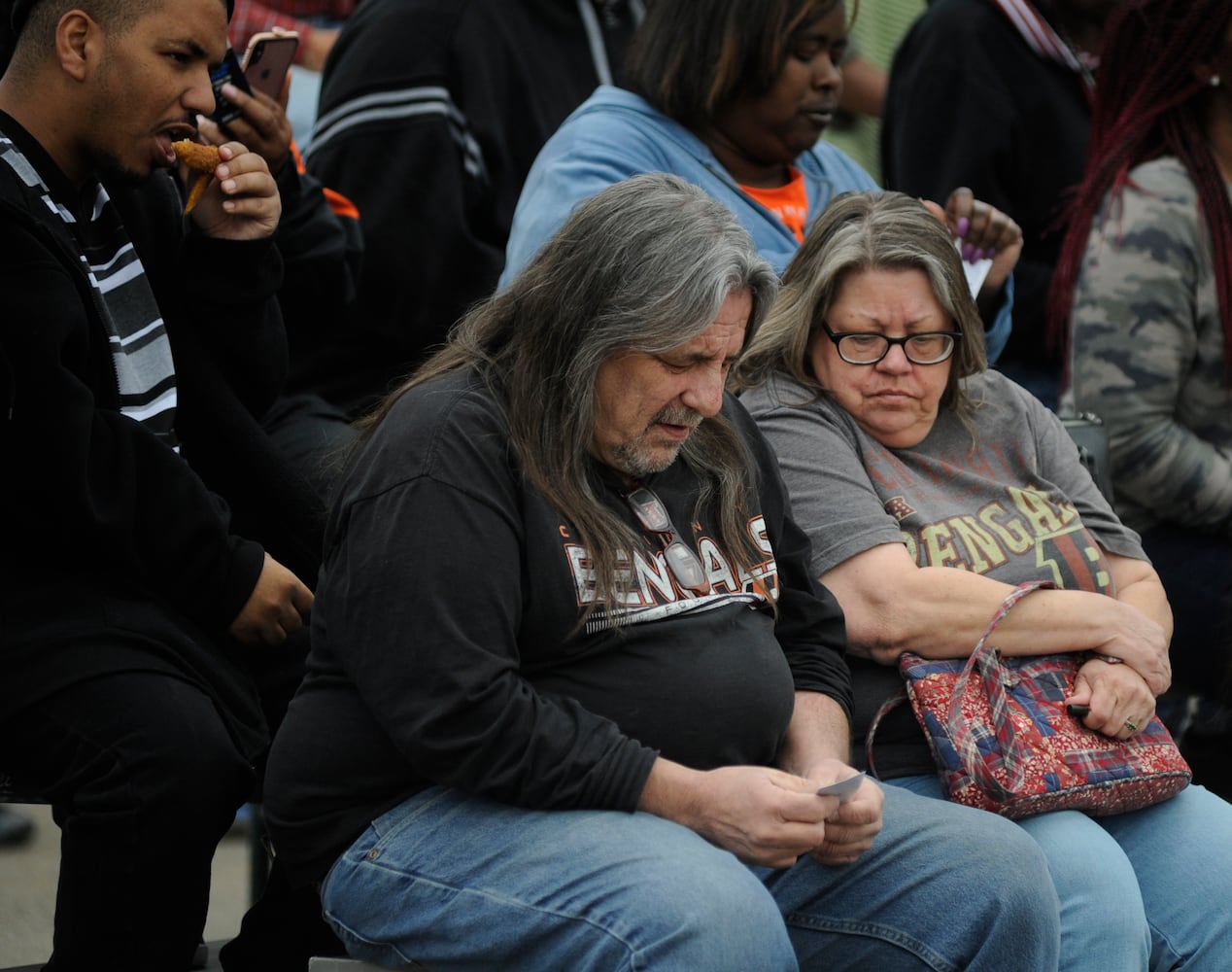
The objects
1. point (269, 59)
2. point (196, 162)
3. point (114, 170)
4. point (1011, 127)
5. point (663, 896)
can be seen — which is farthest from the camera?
point (1011, 127)

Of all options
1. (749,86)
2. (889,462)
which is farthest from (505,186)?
(889,462)

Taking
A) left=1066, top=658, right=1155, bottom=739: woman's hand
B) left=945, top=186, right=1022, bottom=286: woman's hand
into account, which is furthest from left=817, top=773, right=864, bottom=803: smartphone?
left=945, top=186, right=1022, bottom=286: woman's hand

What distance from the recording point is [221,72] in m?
2.92

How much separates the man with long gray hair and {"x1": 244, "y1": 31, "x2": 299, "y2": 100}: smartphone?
0.92 metres

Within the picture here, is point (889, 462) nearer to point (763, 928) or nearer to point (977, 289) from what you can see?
point (977, 289)

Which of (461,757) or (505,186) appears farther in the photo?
(505,186)

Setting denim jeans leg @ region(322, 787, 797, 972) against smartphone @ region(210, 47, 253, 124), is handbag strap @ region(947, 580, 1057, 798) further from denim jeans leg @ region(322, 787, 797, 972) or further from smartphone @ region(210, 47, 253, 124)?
smartphone @ region(210, 47, 253, 124)

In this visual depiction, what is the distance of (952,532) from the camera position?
109 inches

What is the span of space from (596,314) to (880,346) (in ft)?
2.38

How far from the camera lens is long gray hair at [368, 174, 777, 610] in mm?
2270

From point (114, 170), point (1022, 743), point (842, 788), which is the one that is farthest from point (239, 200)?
point (1022, 743)

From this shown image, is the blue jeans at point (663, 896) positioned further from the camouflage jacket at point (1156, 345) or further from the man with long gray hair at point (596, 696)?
the camouflage jacket at point (1156, 345)

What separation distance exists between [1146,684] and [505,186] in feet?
6.19

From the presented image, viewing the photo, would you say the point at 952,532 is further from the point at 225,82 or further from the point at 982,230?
the point at 225,82
